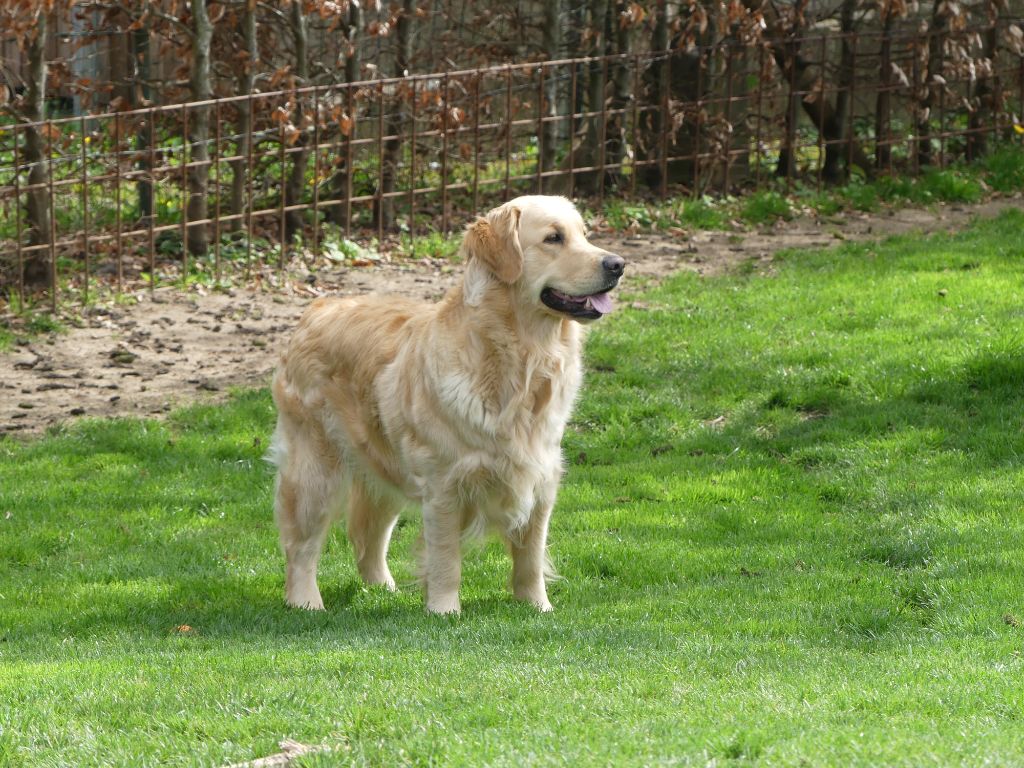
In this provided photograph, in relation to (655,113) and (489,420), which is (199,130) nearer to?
(655,113)

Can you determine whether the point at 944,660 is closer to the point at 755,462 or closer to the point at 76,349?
the point at 755,462

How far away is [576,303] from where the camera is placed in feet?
20.2

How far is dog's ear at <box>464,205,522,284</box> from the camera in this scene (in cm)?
618

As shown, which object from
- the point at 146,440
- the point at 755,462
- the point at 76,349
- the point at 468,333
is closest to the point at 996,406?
the point at 755,462

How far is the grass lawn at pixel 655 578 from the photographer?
4.46m

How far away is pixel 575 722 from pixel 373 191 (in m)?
11.1

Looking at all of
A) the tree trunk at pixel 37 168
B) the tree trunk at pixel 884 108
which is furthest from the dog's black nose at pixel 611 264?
the tree trunk at pixel 884 108

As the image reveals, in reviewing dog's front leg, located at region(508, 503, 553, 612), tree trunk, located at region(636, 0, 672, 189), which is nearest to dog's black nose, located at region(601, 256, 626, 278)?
dog's front leg, located at region(508, 503, 553, 612)

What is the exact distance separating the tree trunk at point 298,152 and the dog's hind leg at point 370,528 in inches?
283

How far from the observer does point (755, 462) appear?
8812 millimetres

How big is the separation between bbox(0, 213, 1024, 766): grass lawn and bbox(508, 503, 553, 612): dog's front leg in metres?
0.16

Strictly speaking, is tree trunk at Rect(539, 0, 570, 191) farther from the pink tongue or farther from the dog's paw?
the pink tongue

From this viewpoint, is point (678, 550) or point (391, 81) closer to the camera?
point (678, 550)

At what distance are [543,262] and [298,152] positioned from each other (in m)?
8.24
